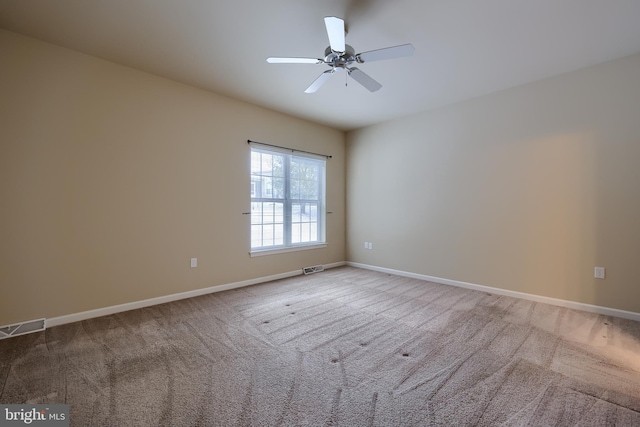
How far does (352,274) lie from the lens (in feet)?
15.6

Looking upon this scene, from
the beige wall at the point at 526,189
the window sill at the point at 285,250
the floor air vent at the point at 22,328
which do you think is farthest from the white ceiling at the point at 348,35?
the floor air vent at the point at 22,328

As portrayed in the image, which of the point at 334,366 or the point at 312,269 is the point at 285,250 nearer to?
the point at 312,269

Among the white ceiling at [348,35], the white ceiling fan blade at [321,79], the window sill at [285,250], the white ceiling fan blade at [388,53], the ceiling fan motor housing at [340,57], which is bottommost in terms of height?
the window sill at [285,250]

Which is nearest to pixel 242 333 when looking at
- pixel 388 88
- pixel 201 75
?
pixel 201 75

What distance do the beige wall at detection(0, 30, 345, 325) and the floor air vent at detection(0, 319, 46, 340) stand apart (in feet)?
0.18

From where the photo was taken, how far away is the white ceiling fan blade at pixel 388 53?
2087 millimetres

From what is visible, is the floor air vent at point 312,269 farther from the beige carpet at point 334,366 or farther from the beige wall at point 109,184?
the beige carpet at point 334,366

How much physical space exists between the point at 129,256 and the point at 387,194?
12.7 feet

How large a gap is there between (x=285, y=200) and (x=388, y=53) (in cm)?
287

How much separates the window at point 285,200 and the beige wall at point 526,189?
1157 millimetres

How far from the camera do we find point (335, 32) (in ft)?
6.59

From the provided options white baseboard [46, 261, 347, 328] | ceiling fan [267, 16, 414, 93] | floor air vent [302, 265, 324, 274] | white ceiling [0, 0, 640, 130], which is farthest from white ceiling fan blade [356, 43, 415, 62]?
floor air vent [302, 265, 324, 274]

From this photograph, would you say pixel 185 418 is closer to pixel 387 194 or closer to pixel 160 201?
pixel 160 201

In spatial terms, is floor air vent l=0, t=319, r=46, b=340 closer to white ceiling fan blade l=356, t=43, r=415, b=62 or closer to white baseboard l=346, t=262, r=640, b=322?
white ceiling fan blade l=356, t=43, r=415, b=62
